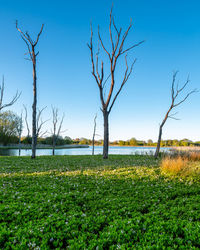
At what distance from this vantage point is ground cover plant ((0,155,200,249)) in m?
3.08

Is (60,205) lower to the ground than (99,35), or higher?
lower

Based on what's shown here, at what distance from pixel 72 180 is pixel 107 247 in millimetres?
4562

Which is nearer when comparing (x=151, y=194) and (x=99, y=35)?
(x=151, y=194)

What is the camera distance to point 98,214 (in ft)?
14.1

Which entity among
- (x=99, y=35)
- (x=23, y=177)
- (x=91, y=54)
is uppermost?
(x=99, y=35)

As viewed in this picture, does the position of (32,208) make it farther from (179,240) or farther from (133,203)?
(179,240)

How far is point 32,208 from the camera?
4.41 m

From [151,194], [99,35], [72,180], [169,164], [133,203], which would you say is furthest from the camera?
[99,35]

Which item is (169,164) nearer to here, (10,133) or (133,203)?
(133,203)

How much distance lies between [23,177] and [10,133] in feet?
170

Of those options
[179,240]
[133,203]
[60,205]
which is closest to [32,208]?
[60,205]

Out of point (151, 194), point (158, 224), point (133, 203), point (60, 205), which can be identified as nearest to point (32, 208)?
A: point (60, 205)

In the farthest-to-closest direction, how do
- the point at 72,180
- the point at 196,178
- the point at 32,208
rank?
the point at 196,178 → the point at 72,180 → the point at 32,208

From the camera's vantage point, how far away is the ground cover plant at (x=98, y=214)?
3.08 metres
